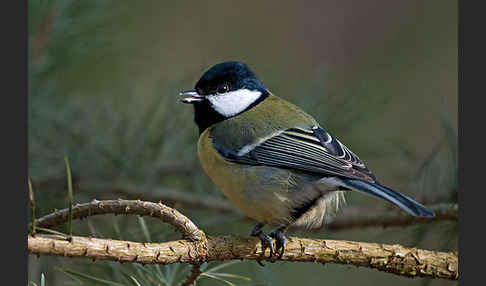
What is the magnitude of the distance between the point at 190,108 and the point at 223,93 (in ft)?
0.98

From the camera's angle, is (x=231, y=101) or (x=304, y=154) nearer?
(x=304, y=154)

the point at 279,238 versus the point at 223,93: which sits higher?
the point at 223,93

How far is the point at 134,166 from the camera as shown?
4.24 feet

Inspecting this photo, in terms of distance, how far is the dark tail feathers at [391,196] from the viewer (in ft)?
2.35

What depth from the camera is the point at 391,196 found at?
2.60ft

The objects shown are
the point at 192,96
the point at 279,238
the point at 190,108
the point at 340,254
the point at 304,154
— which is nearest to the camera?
the point at 340,254

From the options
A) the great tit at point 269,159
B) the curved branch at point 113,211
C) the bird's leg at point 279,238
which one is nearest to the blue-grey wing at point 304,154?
the great tit at point 269,159

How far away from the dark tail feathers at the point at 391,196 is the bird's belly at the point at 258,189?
119 millimetres

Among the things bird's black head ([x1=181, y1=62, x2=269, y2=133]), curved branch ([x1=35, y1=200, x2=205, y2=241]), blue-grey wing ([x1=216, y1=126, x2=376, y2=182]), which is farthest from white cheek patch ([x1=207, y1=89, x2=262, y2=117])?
curved branch ([x1=35, y1=200, x2=205, y2=241])

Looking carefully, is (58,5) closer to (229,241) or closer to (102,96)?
(102,96)

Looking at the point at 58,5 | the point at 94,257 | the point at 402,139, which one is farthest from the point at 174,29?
the point at 94,257

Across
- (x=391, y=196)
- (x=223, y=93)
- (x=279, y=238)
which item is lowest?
(x=279, y=238)

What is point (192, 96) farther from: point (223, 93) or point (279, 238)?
point (279, 238)

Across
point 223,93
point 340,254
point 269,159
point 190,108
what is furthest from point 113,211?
point 190,108
